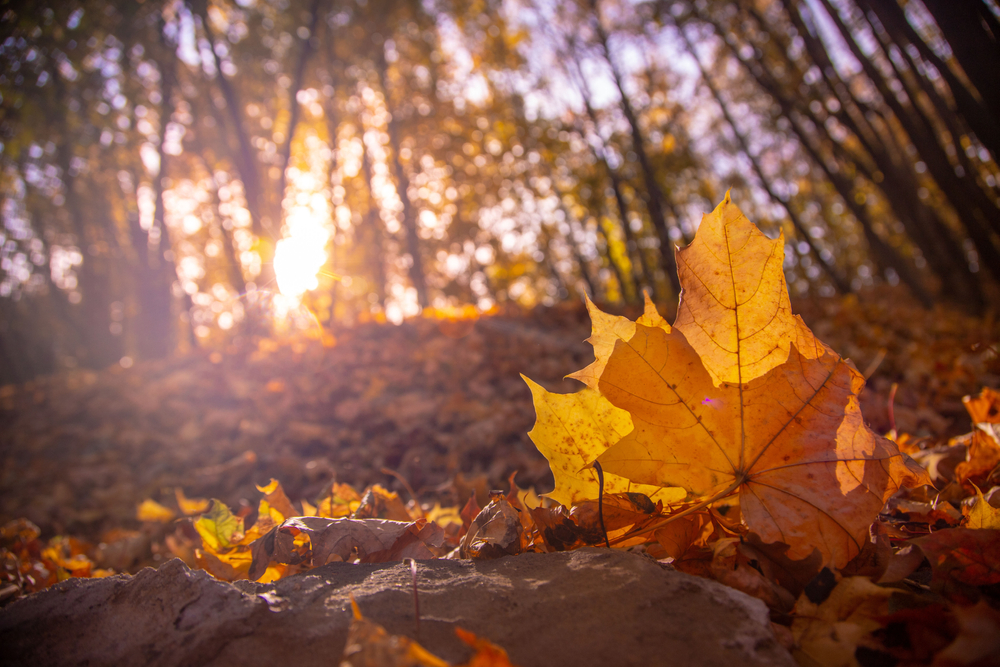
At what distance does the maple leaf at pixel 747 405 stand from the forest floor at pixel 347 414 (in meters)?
1.14

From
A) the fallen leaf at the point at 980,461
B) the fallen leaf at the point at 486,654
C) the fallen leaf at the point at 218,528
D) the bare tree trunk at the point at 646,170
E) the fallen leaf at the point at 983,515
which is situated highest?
the bare tree trunk at the point at 646,170

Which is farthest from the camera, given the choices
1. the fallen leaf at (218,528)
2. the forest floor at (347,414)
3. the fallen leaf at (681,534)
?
the forest floor at (347,414)

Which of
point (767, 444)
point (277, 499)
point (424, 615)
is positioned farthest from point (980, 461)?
point (277, 499)

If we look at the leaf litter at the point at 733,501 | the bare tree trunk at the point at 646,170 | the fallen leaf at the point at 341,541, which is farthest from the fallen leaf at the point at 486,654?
the bare tree trunk at the point at 646,170

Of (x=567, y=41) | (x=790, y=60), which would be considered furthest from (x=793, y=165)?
(x=567, y=41)

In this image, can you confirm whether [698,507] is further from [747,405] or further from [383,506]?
[383,506]

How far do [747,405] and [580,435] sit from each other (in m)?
0.33

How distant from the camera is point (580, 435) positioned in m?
1.06

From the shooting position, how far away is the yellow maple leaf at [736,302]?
94cm

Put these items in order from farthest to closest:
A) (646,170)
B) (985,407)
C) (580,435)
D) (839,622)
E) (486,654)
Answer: (646,170) → (985,407) → (580,435) → (839,622) → (486,654)

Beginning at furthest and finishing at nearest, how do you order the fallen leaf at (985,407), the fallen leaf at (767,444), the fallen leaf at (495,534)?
the fallen leaf at (985,407) < the fallen leaf at (495,534) < the fallen leaf at (767,444)

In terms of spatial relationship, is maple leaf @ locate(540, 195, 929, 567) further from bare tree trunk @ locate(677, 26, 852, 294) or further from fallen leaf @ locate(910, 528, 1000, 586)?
bare tree trunk @ locate(677, 26, 852, 294)

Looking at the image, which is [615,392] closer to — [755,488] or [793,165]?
[755,488]

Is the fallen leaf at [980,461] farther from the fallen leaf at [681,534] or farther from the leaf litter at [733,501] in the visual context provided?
the fallen leaf at [681,534]
